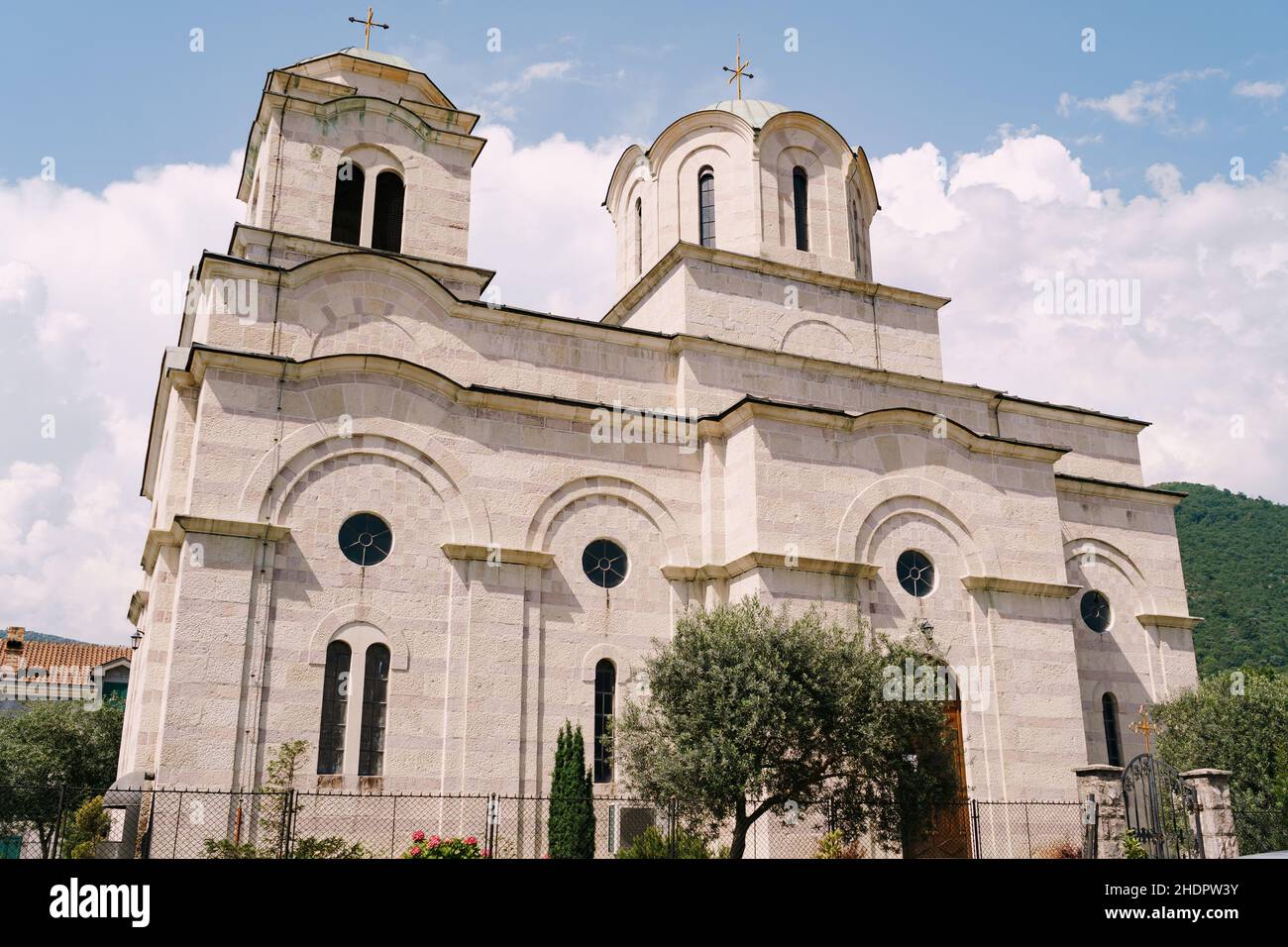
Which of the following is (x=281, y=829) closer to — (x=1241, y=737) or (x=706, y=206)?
(x=706, y=206)

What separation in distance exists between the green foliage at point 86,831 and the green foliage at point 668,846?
26.8ft

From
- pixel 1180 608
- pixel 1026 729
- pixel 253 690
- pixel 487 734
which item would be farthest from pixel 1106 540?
pixel 253 690

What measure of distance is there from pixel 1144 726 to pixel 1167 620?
357 cm

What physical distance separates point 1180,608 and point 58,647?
4808cm

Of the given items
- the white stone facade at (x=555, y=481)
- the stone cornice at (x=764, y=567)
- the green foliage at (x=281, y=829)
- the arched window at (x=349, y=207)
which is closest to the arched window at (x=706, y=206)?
the white stone facade at (x=555, y=481)

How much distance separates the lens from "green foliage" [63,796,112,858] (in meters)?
17.0

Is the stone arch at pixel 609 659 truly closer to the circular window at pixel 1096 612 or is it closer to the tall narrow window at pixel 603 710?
the tall narrow window at pixel 603 710

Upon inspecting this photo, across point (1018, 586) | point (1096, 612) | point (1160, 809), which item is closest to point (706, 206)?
point (1018, 586)

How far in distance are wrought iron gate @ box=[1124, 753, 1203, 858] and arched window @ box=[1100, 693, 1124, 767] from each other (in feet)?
→ 12.6

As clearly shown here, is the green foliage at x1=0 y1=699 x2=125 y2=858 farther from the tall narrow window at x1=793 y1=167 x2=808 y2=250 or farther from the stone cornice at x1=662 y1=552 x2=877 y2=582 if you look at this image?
the tall narrow window at x1=793 y1=167 x2=808 y2=250

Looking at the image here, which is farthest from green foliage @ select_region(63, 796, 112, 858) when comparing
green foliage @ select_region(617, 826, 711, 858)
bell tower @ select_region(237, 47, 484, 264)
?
bell tower @ select_region(237, 47, 484, 264)

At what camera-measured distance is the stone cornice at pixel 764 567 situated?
18.3 metres
